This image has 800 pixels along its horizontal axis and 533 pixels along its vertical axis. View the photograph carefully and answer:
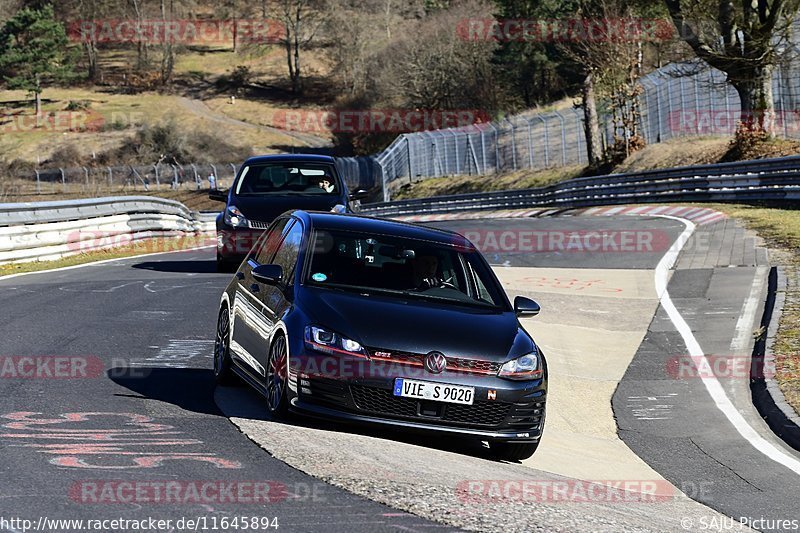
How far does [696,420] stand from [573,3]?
60084 millimetres

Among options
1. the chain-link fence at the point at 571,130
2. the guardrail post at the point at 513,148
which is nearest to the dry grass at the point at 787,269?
the chain-link fence at the point at 571,130

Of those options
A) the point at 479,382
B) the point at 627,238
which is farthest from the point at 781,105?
the point at 479,382

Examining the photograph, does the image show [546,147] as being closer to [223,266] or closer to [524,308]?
[223,266]

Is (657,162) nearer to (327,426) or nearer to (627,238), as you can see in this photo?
(627,238)

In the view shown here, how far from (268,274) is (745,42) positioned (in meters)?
30.5

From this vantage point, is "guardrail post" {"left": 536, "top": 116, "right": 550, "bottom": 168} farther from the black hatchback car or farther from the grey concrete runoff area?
the black hatchback car

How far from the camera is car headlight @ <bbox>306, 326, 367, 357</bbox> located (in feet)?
25.7

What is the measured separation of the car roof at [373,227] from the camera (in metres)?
9.21

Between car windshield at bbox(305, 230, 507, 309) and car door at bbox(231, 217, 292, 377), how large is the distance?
1.89ft

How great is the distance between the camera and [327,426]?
8.23 metres

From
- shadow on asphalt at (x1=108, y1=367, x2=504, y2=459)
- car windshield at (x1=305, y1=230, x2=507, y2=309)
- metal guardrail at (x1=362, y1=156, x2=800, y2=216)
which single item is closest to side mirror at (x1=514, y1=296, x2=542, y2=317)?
car windshield at (x1=305, y1=230, x2=507, y2=309)

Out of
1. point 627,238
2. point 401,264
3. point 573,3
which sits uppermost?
point 573,3

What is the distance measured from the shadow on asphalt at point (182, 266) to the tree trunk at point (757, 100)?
2051 centimetres

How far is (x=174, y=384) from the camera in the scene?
956cm
